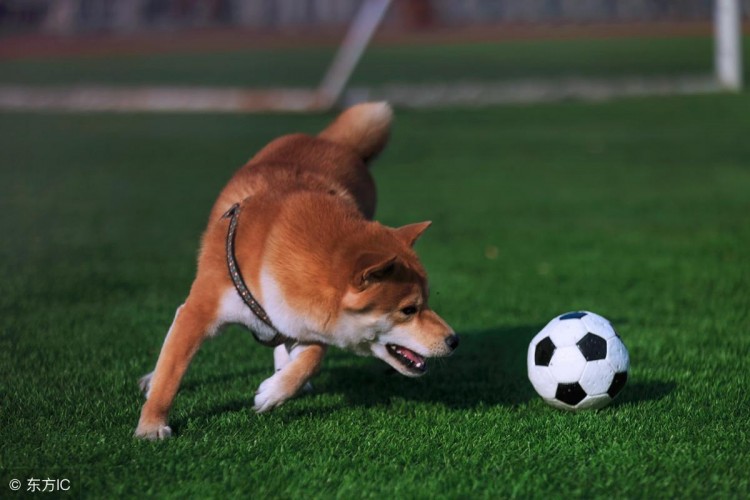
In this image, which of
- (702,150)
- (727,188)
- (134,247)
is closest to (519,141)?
(702,150)

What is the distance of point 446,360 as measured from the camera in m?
6.32

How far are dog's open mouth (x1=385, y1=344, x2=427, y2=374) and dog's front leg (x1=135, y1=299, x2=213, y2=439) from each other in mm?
857

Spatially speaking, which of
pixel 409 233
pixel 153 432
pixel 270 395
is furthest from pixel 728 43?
pixel 153 432

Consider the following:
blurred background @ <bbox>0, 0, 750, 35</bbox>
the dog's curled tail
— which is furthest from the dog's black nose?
blurred background @ <bbox>0, 0, 750, 35</bbox>

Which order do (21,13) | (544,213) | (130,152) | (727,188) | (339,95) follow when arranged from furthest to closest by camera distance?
1. (21,13)
2. (339,95)
3. (130,152)
4. (727,188)
5. (544,213)

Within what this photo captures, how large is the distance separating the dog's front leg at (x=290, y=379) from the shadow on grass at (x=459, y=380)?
15.7 inches

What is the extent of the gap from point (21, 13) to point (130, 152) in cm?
3643

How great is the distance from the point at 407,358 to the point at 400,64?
3280 centimetres

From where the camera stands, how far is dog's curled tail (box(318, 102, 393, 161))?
6.48 metres

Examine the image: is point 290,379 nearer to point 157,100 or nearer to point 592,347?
point 592,347

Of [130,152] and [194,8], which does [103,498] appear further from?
[194,8]

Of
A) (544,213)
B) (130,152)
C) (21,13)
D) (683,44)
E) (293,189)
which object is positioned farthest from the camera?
(21,13)

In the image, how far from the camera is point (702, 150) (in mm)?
16531

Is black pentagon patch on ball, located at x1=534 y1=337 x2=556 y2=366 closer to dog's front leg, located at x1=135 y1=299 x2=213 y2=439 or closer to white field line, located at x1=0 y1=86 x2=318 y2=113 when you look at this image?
dog's front leg, located at x1=135 y1=299 x2=213 y2=439
